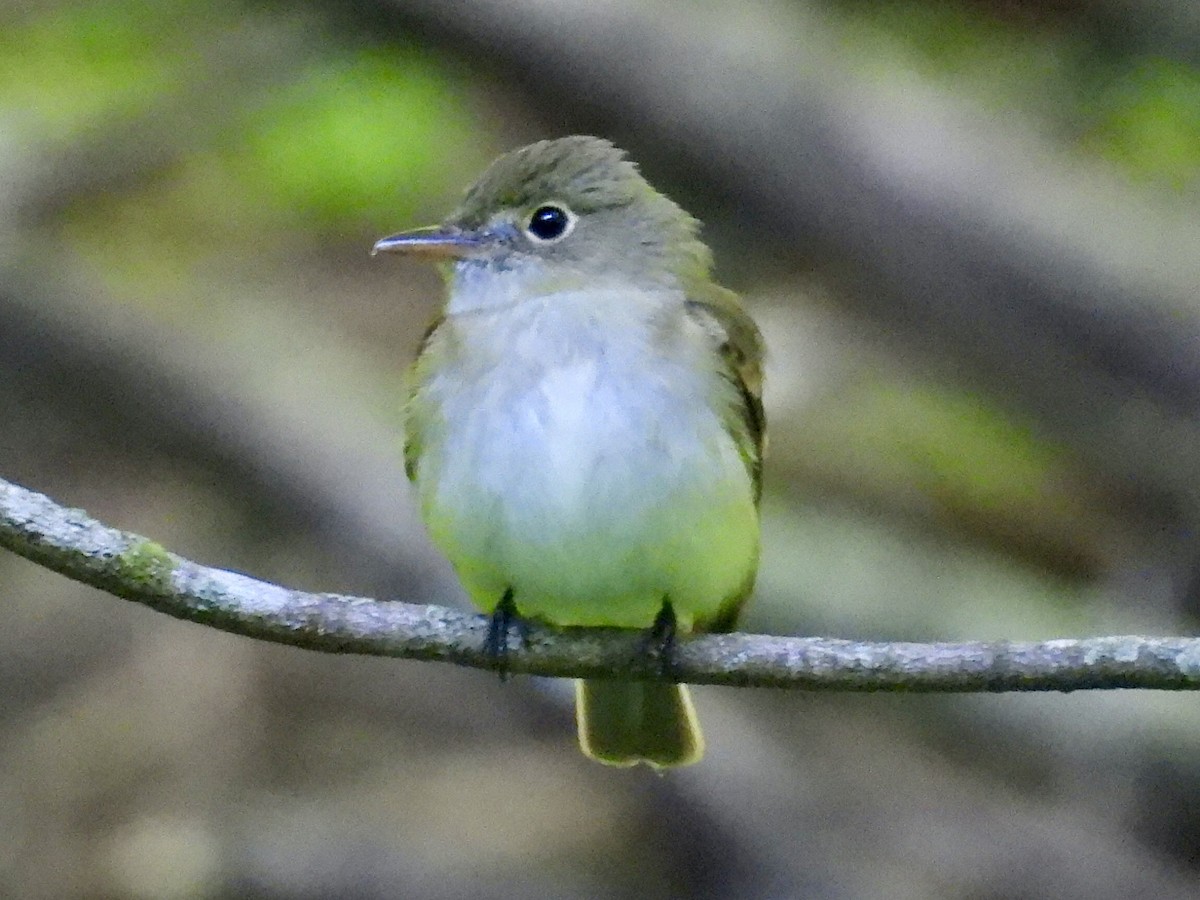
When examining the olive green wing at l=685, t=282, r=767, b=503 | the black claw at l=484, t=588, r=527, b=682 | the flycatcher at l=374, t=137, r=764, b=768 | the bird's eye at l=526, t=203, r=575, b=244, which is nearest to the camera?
the black claw at l=484, t=588, r=527, b=682

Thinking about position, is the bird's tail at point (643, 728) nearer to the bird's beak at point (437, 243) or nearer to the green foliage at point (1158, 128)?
the bird's beak at point (437, 243)

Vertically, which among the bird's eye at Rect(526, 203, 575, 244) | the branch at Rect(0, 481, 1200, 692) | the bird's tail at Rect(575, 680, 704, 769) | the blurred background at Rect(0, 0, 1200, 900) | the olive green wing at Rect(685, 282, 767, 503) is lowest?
the branch at Rect(0, 481, 1200, 692)

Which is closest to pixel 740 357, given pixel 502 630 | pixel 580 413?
pixel 580 413

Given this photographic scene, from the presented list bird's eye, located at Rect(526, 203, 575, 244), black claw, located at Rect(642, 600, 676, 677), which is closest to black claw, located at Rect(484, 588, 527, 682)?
black claw, located at Rect(642, 600, 676, 677)

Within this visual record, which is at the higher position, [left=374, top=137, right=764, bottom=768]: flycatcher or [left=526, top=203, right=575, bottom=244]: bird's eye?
[left=526, top=203, right=575, bottom=244]: bird's eye

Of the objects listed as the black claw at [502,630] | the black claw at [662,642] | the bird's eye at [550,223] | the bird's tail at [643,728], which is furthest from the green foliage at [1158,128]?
the black claw at [502,630]

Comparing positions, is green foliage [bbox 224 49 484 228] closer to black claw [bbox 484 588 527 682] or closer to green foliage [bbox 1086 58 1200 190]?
green foliage [bbox 1086 58 1200 190]

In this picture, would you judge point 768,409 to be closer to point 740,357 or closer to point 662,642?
point 740,357

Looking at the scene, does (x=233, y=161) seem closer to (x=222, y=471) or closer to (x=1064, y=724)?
(x=222, y=471)
